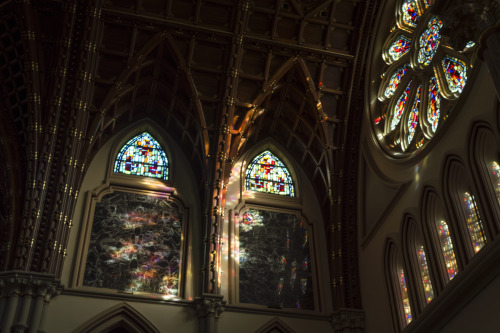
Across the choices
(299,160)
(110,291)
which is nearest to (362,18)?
(299,160)

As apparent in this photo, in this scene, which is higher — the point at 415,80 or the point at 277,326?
the point at 415,80

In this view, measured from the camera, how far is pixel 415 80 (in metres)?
14.5

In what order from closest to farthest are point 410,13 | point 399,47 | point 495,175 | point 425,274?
1. point 495,175
2. point 425,274
3. point 410,13
4. point 399,47

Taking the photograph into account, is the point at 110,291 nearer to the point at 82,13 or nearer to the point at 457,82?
the point at 82,13

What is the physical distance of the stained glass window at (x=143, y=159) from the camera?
17.2 meters

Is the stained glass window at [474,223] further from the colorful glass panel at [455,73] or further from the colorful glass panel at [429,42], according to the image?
the colorful glass panel at [429,42]

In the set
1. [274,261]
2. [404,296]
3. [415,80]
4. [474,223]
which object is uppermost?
[415,80]

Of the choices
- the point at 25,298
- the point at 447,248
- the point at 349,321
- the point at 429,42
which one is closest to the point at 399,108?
the point at 429,42

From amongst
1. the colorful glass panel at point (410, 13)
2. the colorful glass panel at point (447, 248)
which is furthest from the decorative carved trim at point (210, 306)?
the colorful glass panel at point (410, 13)

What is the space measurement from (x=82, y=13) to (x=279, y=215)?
25.1ft

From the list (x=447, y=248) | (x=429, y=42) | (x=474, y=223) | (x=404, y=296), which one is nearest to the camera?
(x=474, y=223)

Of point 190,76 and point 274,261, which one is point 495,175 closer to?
point 274,261

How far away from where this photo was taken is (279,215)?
1727 centimetres

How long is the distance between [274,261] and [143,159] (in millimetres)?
4835
